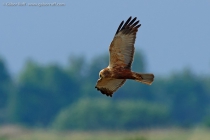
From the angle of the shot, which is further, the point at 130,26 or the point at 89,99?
the point at 89,99

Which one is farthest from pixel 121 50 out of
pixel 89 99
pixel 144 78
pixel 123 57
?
pixel 89 99

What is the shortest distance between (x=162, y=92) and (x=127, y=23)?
4812cm

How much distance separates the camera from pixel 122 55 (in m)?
8.41

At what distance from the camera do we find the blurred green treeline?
43.6 meters

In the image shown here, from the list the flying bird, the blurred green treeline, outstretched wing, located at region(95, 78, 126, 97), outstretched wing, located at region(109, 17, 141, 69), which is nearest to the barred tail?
the flying bird

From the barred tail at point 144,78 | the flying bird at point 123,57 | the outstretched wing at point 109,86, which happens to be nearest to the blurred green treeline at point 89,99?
the outstretched wing at point 109,86

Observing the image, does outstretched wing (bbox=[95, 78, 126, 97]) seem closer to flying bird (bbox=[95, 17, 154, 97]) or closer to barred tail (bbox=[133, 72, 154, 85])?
flying bird (bbox=[95, 17, 154, 97])

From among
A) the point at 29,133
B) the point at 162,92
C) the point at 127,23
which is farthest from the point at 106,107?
the point at 127,23

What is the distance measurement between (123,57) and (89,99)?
1565 inches

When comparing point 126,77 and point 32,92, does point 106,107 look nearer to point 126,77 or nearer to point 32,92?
point 32,92

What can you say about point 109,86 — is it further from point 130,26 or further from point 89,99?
point 89,99

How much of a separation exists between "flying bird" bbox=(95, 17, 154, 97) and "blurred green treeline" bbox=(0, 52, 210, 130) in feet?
104

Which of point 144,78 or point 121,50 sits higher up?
point 121,50

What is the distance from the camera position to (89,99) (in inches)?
1893
